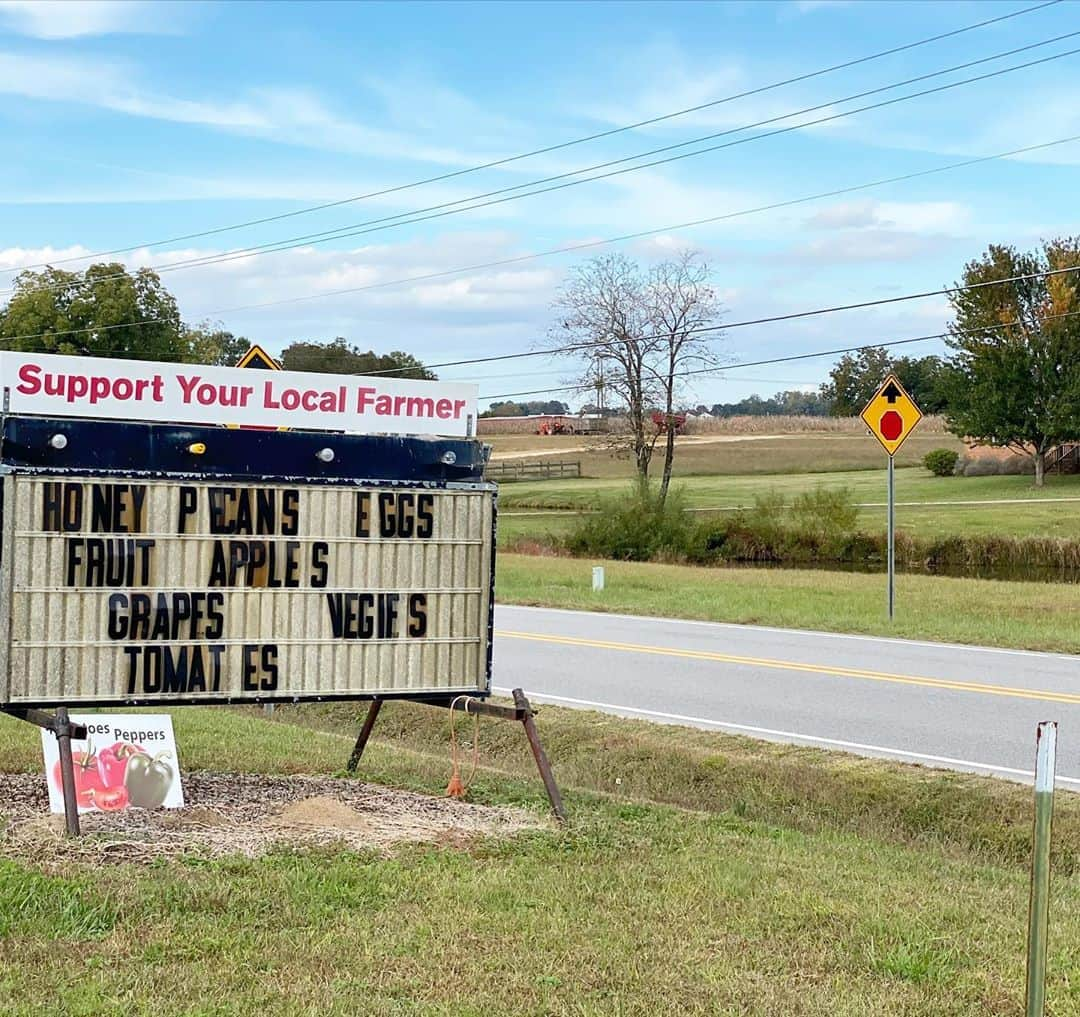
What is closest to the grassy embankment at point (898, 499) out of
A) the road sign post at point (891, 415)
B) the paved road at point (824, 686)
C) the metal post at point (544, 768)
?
the road sign post at point (891, 415)

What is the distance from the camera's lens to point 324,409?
7.89 m

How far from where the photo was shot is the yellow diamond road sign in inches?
757

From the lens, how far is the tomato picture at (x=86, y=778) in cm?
756

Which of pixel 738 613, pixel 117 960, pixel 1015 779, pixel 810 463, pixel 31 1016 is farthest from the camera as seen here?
pixel 810 463

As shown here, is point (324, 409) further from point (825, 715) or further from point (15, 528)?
point (825, 715)

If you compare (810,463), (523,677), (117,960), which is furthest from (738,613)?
(810,463)

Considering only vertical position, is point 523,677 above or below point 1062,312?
below

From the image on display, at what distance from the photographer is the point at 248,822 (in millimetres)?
7355

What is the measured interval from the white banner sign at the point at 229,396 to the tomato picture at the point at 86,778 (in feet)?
5.92

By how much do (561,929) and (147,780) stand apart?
122 inches

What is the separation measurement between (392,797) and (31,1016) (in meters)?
3.69

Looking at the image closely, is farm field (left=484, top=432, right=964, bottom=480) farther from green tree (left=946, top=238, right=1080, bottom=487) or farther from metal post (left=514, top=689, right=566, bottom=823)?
metal post (left=514, top=689, right=566, bottom=823)

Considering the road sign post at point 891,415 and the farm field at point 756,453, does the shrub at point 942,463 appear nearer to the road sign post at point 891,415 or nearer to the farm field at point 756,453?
the farm field at point 756,453

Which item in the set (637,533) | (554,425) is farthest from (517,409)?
(637,533)
